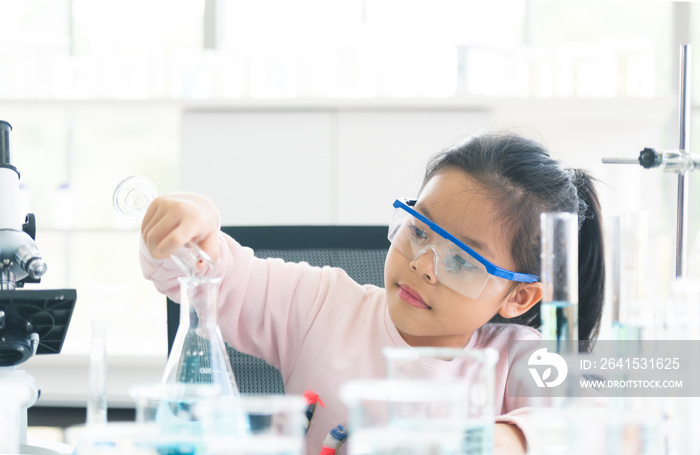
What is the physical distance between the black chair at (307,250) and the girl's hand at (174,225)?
419 millimetres

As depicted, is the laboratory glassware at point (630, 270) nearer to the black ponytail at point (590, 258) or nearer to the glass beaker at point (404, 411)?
the glass beaker at point (404, 411)

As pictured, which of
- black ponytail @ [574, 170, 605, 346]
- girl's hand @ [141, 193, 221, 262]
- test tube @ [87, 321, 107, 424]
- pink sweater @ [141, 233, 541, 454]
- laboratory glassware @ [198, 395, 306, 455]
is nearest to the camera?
laboratory glassware @ [198, 395, 306, 455]

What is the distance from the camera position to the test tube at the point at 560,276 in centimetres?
51

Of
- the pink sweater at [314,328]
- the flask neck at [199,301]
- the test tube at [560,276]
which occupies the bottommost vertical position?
the pink sweater at [314,328]

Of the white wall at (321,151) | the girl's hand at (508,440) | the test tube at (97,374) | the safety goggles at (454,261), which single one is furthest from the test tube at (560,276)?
the white wall at (321,151)

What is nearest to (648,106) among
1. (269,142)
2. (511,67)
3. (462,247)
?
(511,67)

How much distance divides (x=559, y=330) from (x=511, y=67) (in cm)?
281

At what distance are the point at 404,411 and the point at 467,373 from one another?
0.07m

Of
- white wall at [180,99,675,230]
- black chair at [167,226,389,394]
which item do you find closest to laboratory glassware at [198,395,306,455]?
black chair at [167,226,389,394]

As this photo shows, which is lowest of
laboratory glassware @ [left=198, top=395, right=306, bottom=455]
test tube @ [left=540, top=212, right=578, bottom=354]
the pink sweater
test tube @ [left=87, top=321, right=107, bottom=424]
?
the pink sweater

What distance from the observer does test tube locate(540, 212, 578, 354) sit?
1.68 feet

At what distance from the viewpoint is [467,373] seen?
0.49 metres

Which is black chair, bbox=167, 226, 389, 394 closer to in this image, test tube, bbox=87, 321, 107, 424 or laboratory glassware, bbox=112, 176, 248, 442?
laboratory glassware, bbox=112, 176, 248, 442

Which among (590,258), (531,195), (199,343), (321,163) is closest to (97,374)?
(199,343)
